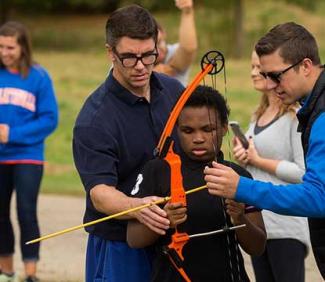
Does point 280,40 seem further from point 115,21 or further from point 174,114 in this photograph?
point 115,21

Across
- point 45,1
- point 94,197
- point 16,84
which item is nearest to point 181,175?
point 94,197

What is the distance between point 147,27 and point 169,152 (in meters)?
0.61

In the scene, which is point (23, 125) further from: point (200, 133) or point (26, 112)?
point (200, 133)

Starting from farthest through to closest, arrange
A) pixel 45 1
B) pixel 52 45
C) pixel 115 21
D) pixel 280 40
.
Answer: pixel 45 1 → pixel 52 45 → pixel 115 21 → pixel 280 40

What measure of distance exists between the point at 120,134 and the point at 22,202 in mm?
3208

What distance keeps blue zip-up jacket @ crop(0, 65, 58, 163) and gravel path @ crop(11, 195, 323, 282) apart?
3.63ft

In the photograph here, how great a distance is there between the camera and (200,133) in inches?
165

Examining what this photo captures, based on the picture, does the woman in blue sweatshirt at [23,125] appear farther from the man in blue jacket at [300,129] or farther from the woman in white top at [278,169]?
the man in blue jacket at [300,129]

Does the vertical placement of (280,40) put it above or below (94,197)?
above

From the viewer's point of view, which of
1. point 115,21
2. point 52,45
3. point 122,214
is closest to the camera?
point 122,214

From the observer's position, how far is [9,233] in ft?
25.2

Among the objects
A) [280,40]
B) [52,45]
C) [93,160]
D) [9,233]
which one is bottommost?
[9,233]

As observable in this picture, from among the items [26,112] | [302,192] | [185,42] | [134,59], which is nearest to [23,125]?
[26,112]

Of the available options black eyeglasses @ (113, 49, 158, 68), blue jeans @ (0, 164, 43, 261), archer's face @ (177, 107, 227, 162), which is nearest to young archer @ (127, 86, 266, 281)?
archer's face @ (177, 107, 227, 162)
